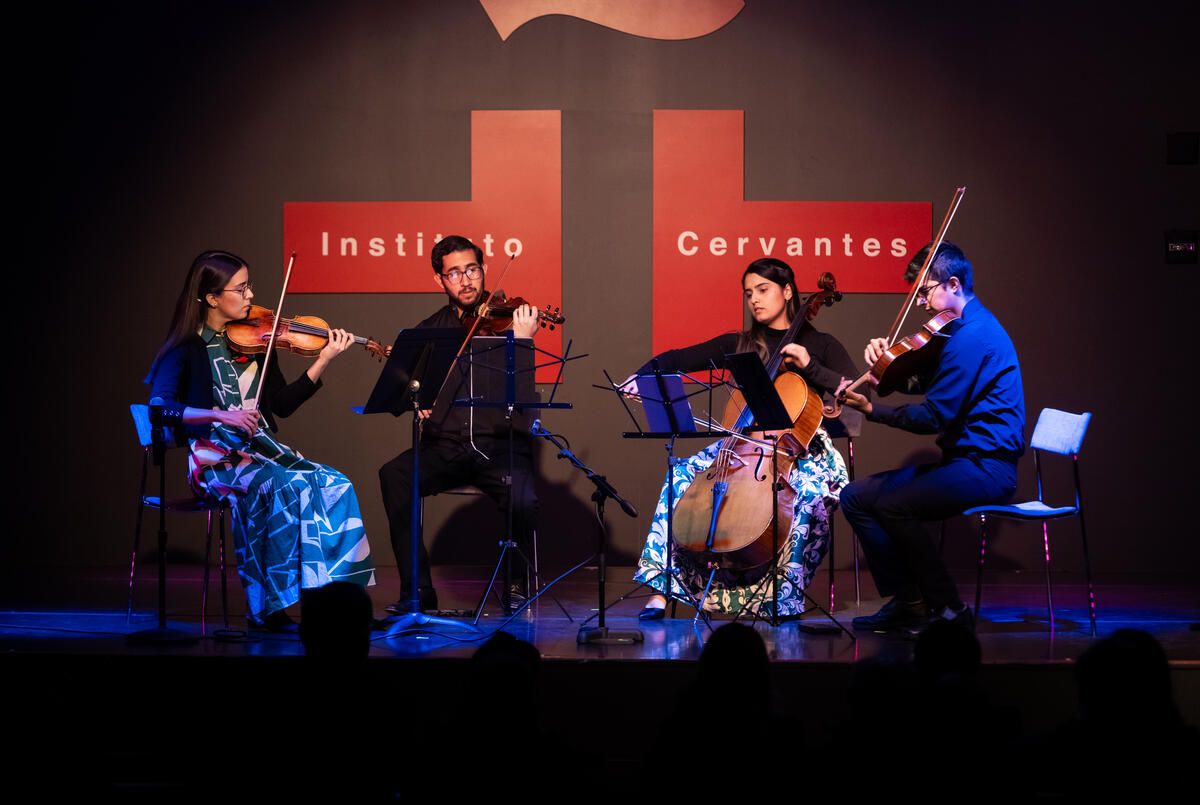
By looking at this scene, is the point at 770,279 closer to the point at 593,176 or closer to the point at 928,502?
the point at 928,502

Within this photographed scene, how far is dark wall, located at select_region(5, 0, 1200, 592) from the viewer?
5.71m

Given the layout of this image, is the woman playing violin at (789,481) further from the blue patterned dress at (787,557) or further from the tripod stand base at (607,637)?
the tripod stand base at (607,637)

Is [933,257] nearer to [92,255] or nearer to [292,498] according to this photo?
[292,498]

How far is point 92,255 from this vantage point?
5863 millimetres

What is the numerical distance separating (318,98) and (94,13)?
3.87ft

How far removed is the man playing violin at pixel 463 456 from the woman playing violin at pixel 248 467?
369mm

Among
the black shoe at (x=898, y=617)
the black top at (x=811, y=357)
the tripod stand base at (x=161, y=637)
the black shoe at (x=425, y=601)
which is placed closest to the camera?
the tripod stand base at (x=161, y=637)

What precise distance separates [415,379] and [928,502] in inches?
67.4

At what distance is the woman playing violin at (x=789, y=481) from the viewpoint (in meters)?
4.19

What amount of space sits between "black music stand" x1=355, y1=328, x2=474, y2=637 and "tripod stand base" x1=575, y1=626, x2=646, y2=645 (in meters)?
0.45

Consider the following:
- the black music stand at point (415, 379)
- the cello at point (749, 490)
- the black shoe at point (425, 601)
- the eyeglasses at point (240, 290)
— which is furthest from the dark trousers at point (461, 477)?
→ the eyeglasses at point (240, 290)

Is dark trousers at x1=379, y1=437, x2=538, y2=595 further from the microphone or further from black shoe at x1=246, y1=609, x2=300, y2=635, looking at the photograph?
the microphone

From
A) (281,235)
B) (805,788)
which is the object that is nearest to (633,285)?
(281,235)

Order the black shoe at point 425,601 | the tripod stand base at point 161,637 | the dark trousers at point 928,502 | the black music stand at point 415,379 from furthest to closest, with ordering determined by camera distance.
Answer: the black shoe at point 425,601
the dark trousers at point 928,502
the black music stand at point 415,379
the tripod stand base at point 161,637
